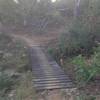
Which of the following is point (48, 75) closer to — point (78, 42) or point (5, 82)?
point (5, 82)

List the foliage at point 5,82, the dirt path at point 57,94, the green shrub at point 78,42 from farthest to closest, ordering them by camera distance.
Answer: the green shrub at point 78,42
the foliage at point 5,82
the dirt path at point 57,94

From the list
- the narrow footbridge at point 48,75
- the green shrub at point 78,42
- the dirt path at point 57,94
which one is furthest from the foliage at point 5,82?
the green shrub at point 78,42

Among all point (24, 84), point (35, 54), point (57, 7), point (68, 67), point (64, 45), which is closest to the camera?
point (24, 84)

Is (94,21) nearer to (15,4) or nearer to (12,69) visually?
(12,69)

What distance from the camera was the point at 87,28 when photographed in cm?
851

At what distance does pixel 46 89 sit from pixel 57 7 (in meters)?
17.1

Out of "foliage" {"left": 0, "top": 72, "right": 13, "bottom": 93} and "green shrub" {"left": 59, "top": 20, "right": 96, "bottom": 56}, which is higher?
"green shrub" {"left": 59, "top": 20, "right": 96, "bottom": 56}

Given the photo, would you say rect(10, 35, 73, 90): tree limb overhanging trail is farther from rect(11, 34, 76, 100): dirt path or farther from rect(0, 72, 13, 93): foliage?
rect(0, 72, 13, 93): foliage

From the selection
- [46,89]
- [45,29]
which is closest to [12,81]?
[46,89]

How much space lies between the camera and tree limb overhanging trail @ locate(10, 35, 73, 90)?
220 inches

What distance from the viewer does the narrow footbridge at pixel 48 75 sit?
5605 mm

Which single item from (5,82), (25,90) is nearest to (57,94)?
(25,90)

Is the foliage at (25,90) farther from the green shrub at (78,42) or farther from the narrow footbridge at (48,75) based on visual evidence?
the green shrub at (78,42)

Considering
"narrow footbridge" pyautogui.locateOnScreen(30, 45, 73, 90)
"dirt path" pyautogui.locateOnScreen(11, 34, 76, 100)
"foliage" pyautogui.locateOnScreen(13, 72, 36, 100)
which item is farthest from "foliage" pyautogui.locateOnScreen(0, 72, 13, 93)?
"dirt path" pyautogui.locateOnScreen(11, 34, 76, 100)
